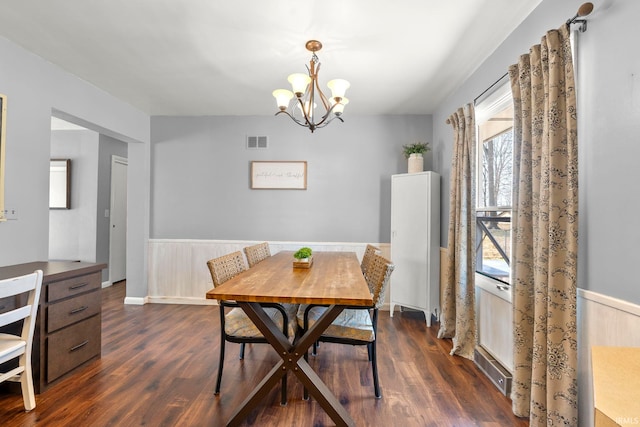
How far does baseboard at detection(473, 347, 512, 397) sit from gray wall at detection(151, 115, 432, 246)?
1843 millimetres

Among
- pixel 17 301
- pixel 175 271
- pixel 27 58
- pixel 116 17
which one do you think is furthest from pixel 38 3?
pixel 175 271

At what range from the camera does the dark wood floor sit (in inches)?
72.8

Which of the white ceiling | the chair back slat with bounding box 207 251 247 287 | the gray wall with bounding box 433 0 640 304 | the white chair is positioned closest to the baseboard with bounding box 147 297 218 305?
the chair back slat with bounding box 207 251 247 287

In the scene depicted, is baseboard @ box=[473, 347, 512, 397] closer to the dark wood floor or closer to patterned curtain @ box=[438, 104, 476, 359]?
the dark wood floor

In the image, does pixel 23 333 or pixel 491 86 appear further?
pixel 491 86

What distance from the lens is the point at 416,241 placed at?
3596 millimetres

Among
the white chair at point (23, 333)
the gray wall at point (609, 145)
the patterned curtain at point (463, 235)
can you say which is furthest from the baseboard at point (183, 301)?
the gray wall at point (609, 145)

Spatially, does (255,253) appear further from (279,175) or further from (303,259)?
(279,175)

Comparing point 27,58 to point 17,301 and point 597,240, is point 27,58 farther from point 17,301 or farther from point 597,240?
point 597,240

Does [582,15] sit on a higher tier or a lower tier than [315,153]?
higher

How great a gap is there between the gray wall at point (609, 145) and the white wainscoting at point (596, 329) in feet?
0.15

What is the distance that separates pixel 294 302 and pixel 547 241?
136 cm

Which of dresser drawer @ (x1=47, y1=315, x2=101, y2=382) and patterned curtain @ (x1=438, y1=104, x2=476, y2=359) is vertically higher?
patterned curtain @ (x1=438, y1=104, x2=476, y2=359)

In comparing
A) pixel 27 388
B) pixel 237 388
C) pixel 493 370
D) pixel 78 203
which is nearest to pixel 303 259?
pixel 237 388
